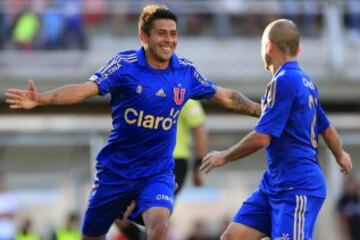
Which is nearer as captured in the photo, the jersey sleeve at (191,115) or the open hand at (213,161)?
the open hand at (213,161)

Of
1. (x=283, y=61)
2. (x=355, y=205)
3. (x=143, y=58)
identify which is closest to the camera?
(x=283, y=61)

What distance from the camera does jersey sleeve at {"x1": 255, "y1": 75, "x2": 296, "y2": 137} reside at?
32.7 ft

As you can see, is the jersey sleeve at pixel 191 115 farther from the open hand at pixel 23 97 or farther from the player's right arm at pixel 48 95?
the open hand at pixel 23 97

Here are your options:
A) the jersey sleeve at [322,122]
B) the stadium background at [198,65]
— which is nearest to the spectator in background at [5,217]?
the stadium background at [198,65]

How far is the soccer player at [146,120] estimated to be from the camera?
10797 millimetres

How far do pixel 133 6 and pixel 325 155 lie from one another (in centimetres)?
460

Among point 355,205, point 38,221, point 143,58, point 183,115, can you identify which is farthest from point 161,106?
point 38,221

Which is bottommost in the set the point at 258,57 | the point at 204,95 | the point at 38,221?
the point at 38,221

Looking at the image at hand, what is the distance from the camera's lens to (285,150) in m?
10.2

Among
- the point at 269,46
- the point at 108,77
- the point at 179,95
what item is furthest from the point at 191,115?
the point at 269,46

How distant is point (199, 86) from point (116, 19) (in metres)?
12.6

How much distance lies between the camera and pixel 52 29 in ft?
74.2

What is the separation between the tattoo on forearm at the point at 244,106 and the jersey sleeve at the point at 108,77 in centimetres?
123

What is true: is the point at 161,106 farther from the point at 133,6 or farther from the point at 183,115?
the point at 133,6
